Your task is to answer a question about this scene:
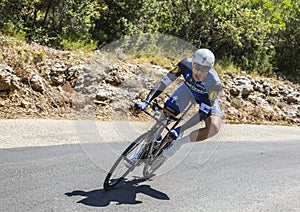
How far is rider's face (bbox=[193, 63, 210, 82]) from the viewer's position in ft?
18.6

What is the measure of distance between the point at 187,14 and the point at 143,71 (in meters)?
5.68

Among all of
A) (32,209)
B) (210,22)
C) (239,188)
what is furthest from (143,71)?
(32,209)

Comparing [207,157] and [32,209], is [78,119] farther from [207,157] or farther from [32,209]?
[32,209]

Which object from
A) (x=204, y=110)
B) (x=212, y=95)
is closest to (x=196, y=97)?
(x=212, y=95)

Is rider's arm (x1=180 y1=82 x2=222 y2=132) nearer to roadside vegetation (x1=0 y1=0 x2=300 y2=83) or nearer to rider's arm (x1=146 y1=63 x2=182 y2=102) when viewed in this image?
rider's arm (x1=146 y1=63 x2=182 y2=102)

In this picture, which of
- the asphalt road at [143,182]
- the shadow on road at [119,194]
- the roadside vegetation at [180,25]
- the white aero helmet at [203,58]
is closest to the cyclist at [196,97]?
the white aero helmet at [203,58]

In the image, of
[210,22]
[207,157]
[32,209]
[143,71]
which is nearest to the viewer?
[32,209]

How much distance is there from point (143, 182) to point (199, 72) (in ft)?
6.38

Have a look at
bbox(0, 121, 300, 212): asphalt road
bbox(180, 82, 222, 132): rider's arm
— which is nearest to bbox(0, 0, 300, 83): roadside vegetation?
bbox(0, 121, 300, 212): asphalt road

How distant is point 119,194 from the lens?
18.4 feet

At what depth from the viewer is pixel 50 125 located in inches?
408

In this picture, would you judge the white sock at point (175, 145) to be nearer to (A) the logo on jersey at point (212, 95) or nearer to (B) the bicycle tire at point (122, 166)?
(B) the bicycle tire at point (122, 166)

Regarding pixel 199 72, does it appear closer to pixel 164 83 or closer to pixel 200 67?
pixel 200 67

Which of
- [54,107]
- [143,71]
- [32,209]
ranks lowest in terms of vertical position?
[54,107]
